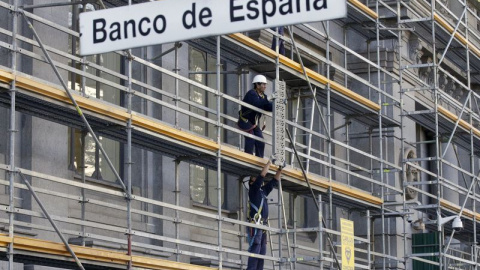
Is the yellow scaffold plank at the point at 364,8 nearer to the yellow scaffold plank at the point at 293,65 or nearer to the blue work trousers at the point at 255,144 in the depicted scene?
the yellow scaffold plank at the point at 293,65

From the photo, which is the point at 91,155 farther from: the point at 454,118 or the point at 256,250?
the point at 454,118

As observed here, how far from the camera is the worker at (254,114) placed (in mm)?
22859

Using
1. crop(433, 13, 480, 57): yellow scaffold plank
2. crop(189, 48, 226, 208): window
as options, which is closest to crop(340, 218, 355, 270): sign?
crop(189, 48, 226, 208): window

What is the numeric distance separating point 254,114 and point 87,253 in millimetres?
5747

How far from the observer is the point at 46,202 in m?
20.0

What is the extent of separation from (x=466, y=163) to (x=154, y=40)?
91.9ft

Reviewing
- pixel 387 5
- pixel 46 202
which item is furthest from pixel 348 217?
pixel 46 202

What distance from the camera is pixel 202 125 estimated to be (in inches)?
1005

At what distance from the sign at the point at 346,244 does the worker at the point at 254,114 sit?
116 inches

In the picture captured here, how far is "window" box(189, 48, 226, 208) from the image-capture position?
991 inches

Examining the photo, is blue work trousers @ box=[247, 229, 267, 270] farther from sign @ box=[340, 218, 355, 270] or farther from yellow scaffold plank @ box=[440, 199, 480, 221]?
yellow scaffold plank @ box=[440, 199, 480, 221]

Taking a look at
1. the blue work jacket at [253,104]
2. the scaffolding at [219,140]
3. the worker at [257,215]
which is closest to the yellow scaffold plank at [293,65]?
the scaffolding at [219,140]

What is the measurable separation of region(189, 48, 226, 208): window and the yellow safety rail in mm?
4564

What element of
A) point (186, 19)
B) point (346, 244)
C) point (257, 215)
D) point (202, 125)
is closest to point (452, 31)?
point (346, 244)
